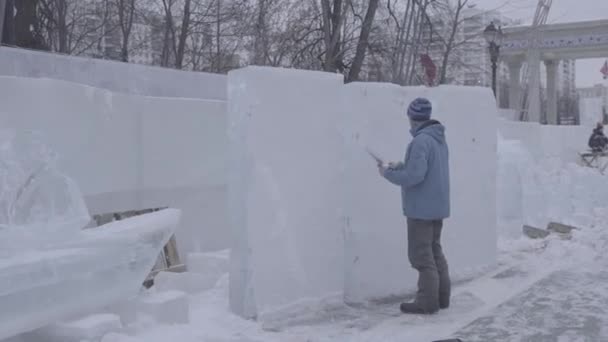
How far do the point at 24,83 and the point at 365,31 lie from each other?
1374 centimetres

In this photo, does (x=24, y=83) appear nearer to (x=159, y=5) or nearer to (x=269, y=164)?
(x=269, y=164)

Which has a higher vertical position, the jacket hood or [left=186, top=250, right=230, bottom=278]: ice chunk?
the jacket hood

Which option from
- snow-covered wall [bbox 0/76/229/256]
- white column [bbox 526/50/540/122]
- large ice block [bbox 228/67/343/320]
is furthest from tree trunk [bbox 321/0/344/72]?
white column [bbox 526/50/540/122]

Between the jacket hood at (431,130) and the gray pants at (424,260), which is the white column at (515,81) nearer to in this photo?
the jacket hood at (431,130)

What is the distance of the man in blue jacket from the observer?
5516mm

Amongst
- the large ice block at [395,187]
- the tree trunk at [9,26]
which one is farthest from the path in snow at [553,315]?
the tree trunk at [9,26]

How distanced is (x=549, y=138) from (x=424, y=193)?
12.5 m

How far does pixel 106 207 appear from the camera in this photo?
5.86m

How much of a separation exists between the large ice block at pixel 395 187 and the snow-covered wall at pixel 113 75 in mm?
2956

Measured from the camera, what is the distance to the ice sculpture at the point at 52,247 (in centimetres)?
397

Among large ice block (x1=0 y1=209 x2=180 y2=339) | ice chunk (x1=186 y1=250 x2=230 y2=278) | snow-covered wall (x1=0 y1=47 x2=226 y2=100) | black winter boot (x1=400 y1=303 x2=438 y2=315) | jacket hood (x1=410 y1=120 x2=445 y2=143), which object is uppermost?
snow-covered wall (x1=0 y1=47 x2=226 y2=100)

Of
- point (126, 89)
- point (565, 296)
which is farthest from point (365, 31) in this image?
point (565, 296)

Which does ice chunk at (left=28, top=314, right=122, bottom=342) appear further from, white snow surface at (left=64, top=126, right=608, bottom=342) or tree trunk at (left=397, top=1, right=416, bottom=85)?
tree trunk at (left=397, top=1, right=416, bottom=85)

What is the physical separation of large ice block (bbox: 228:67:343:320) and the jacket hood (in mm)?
604
